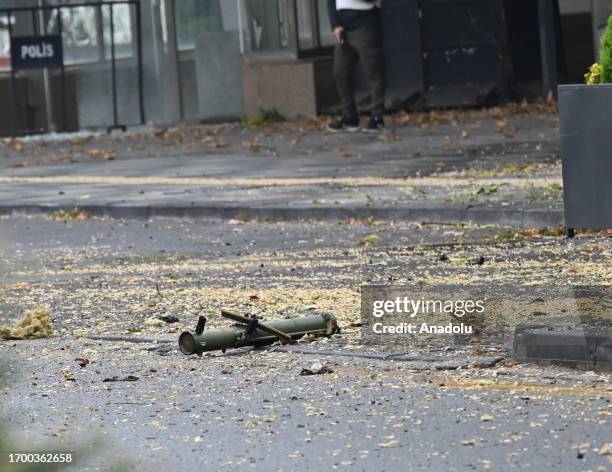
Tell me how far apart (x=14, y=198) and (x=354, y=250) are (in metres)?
5.65

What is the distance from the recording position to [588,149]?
779 cm

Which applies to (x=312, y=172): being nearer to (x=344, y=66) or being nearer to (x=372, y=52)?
(x=372, y=52)

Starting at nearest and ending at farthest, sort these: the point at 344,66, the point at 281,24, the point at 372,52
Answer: the point at 372,52 < the point at 344,66 < the point at 281,24

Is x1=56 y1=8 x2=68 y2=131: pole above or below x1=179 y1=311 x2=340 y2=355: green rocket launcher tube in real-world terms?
above

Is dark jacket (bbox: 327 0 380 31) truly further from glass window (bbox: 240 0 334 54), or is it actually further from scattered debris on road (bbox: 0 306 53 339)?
scattered debris on road (bbox: 0 306 53 339)

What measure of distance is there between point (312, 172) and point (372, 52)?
339 centimetres

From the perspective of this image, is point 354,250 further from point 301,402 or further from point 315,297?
point 301,402

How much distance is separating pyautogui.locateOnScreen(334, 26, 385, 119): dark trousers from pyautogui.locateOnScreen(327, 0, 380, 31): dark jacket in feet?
0.20

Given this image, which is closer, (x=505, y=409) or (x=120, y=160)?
(x=505, y=409)

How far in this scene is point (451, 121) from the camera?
1986cm

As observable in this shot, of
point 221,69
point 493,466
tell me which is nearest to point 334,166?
point 221,69

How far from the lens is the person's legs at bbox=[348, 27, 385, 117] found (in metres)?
18.6
